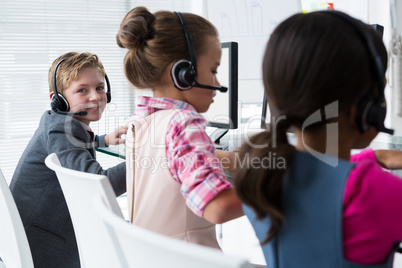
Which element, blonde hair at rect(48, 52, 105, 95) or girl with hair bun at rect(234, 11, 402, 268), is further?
blonde hair at rect(48, 52, 105, 95)

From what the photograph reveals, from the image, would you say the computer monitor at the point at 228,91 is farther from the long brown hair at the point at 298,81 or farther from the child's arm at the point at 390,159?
the long brown hair at the point at 298,81

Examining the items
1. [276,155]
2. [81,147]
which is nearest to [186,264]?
[276,155]

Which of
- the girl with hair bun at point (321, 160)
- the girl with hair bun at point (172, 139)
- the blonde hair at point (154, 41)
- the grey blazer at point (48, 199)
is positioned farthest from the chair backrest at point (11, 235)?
the girl with hair bun at point (321, 160)

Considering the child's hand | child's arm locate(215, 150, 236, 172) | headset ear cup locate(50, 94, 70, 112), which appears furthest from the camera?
the child's hand

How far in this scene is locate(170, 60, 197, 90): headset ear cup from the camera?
1021 mm

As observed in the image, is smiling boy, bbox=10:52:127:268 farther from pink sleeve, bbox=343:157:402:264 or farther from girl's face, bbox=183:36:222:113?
pink sleeve, bbox=343:157:402:264

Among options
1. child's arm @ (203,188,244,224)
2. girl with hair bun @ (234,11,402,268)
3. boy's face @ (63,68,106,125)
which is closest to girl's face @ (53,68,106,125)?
boy's face @ (63,68,106,125)

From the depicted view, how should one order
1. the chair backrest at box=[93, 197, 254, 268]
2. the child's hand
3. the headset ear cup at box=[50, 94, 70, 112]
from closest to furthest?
1. the chair backrest at box=[93, 197, 254, 268]
2. the headset ear cup at box=[50, 94, 70, 112]
3. the child's hand

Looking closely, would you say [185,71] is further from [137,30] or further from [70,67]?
[70,67]

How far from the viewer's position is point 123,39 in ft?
3.47

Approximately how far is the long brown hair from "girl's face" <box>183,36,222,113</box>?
41 cm

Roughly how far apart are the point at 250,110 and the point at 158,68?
153 centimetres

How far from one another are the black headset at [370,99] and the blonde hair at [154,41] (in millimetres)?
452

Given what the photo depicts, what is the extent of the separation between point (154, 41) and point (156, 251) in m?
0.66
